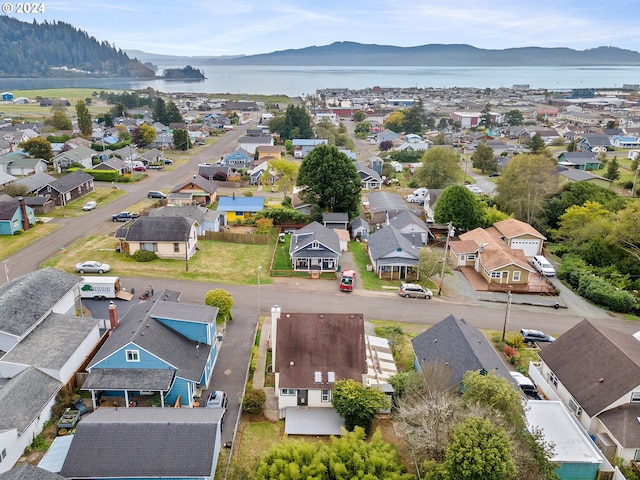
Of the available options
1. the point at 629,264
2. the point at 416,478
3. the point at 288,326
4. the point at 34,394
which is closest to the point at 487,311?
the point at 629,264

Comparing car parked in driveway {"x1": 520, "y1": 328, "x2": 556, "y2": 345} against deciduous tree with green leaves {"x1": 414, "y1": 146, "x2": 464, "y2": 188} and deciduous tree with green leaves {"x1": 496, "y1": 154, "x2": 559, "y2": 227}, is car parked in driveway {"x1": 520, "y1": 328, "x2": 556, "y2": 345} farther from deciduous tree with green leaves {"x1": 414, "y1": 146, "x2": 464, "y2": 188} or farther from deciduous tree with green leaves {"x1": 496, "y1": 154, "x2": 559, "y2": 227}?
deciduous tree with green leaves {"x1": 414, "y1": 146, "x2": 464, "y2": 188}

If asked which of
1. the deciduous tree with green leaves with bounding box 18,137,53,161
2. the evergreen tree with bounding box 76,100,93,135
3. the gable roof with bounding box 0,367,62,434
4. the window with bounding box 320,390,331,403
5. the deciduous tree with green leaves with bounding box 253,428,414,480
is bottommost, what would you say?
the window with bounding box 320,390,331,403

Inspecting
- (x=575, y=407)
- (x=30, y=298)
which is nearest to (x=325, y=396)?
(x=575, y=407)

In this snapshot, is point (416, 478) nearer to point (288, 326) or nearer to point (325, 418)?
point (325, 418)

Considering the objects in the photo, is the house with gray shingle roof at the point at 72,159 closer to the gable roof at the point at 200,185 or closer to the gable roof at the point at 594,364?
the gable roof at the point at 200,185

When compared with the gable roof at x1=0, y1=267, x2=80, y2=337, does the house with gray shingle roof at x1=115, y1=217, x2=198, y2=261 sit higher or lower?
lower

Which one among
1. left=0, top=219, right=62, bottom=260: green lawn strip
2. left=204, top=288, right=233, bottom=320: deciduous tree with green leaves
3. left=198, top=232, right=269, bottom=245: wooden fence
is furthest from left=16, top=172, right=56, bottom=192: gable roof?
left=204, top=288, right=233, bottom=320: deciduous tree with green leaves
